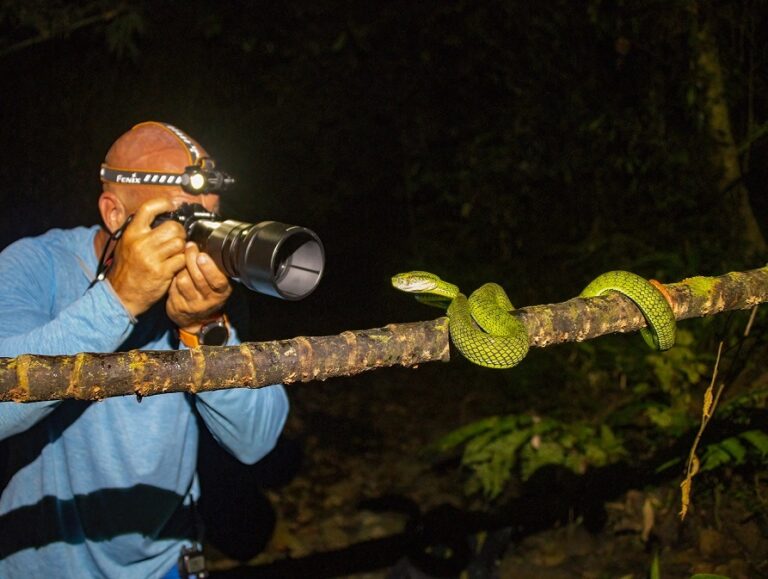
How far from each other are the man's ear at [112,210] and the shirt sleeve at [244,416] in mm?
729

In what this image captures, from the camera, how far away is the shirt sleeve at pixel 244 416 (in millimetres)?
2617

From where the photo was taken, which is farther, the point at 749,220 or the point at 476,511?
the point at 749,220

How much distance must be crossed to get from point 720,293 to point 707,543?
3.09m

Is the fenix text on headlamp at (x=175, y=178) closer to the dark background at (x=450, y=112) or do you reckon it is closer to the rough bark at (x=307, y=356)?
the rough bark at (x=307, y=356)

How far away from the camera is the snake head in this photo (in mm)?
3035

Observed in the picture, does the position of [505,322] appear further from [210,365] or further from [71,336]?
[71,336]

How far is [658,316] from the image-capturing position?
2318mm

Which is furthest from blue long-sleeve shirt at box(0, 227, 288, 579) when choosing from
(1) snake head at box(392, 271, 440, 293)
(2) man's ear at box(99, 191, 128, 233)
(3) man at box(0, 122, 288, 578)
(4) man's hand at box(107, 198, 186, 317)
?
(1) snake head at box(392, 271, 440, 293)

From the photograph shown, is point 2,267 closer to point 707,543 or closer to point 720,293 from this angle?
point 720,293

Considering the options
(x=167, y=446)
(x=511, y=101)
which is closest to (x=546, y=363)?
(x=511, y=101)

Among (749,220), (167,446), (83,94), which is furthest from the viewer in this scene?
(83,94)

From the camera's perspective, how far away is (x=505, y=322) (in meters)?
2.24

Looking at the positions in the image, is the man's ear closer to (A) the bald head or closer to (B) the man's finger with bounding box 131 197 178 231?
(A) the bald head

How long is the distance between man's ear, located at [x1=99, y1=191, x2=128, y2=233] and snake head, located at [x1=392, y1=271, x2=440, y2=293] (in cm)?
137
